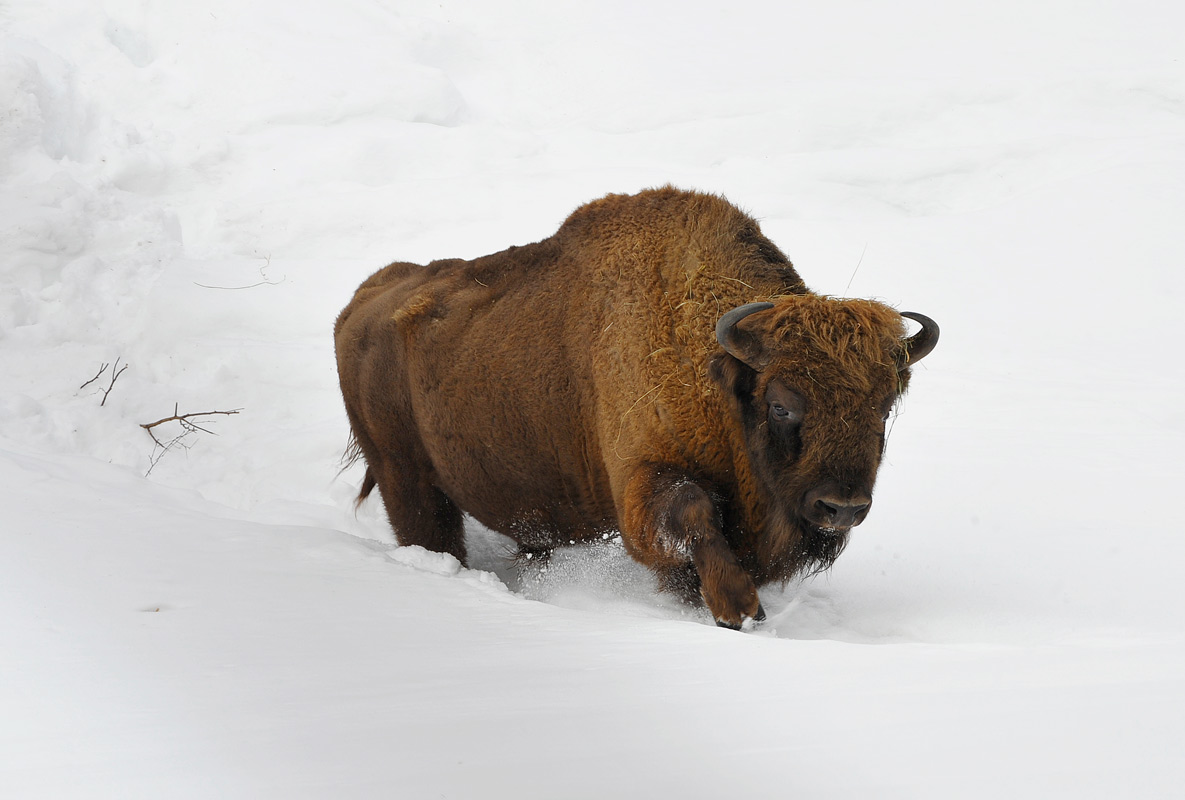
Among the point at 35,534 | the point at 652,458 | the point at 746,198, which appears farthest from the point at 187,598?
the point at 746,198

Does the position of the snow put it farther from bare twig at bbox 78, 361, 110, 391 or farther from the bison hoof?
the bison hoof

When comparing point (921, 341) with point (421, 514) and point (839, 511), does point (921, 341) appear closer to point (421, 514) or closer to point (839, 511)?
point (839, 511)

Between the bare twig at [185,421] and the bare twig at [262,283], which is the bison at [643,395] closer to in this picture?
the bare twig at [185,421]

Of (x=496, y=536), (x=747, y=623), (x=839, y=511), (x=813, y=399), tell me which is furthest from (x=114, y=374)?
(x=839, y=511)

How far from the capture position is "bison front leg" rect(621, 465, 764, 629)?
12.3ft

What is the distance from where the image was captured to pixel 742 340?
377 centimetres

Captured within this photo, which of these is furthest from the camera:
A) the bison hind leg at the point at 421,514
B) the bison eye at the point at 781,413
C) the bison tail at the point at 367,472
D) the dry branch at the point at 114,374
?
the dry branch at the point at 114,374

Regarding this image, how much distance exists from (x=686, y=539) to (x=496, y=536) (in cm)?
299

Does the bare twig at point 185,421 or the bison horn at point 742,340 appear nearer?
the bison horn at point 742,340

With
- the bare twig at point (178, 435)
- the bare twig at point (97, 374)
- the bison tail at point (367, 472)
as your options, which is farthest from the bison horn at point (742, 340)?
the bare twig at point (97, 374)

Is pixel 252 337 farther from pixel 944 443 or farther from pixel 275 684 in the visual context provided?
pixel 275 684

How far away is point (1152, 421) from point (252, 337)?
8.48 metres

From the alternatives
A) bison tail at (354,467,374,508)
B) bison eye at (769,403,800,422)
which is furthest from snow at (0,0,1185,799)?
bison eye at (769,403,800,422)

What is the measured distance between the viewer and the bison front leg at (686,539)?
3.74 meters
